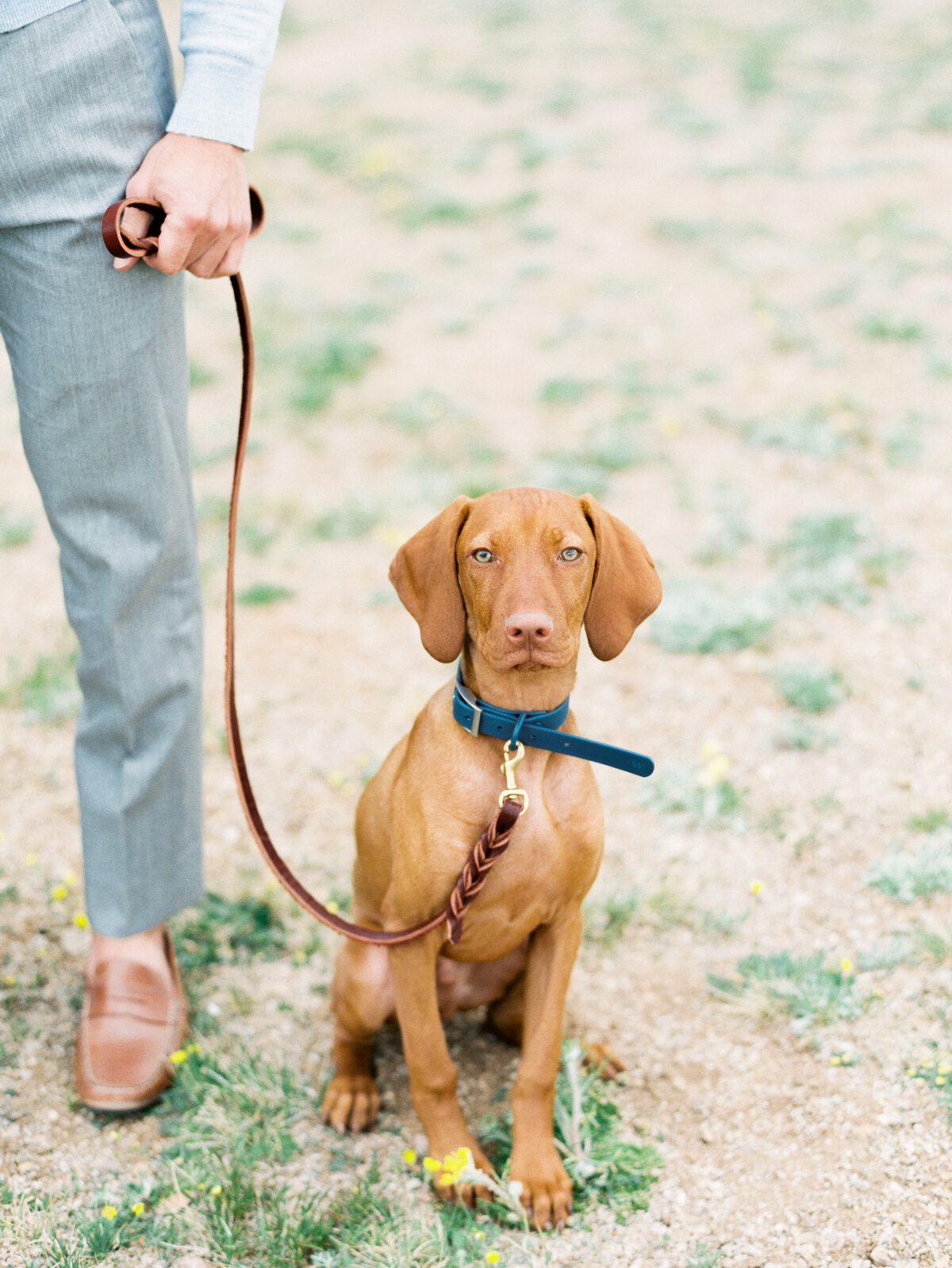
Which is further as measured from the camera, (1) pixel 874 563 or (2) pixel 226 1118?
(1) pixel 874 563

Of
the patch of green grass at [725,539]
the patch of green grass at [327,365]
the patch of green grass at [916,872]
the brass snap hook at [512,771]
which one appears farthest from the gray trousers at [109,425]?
the patch of green grass at [327,365]

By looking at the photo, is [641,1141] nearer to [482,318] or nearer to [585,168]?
[482,318]

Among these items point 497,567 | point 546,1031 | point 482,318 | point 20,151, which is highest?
point 20,151

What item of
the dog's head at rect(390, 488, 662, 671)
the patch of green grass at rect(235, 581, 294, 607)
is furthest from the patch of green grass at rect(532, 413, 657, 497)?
the dog's head at rect(390, 488, 662, 671)

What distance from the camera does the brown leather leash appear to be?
89.0 inches

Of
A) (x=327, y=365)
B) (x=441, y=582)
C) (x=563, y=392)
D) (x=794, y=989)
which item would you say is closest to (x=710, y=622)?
(x=794, y=989)

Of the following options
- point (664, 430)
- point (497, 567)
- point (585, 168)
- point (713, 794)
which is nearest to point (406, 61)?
point (585, 168)

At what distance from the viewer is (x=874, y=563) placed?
190 inches

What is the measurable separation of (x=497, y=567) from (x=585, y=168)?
780 centimetres

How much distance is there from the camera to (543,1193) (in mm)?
2451

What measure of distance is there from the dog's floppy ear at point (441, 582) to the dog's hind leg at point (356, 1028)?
30.2 inches

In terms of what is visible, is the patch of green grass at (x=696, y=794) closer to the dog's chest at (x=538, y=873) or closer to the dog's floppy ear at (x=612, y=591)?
the dog's chest at (x=538, y=873)

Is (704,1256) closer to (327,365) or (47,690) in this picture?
(47,690)

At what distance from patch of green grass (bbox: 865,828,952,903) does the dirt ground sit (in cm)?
2
